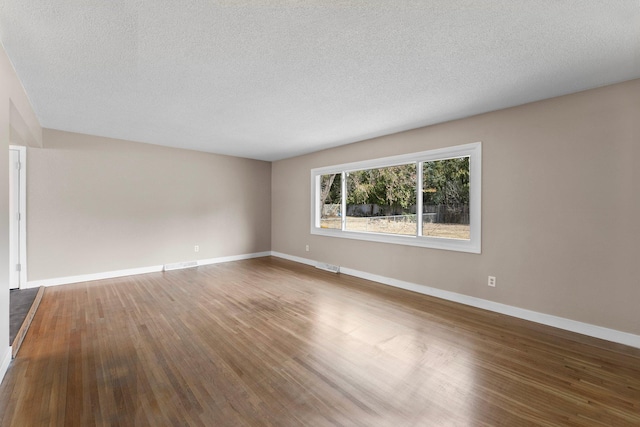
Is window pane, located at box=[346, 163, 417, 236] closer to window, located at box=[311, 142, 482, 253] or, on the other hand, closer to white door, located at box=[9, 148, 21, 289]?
window, located at box=[311, 142, 482, 253]

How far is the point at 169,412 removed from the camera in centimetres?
167

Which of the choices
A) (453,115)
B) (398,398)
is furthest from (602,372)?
(453,115)

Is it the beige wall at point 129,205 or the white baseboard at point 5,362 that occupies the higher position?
the beige wall at point 129,205

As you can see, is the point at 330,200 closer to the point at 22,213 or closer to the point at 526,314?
the point at 526,314

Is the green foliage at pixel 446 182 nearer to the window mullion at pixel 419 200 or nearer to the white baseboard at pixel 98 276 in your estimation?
the window mullion at pixel 419 200

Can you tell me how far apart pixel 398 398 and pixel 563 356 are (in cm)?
165

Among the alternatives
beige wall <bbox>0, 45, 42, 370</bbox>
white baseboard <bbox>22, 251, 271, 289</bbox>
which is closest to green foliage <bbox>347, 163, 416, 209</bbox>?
white baseboard <bbox>22, 251, 271, 289</bbox>

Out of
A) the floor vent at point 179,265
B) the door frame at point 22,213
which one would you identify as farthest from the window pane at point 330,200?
the door frame at point 22,213

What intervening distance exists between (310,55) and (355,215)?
3.46 metres

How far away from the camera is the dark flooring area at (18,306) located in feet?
8.46

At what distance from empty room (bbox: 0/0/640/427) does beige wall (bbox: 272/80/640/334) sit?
0.07 ft

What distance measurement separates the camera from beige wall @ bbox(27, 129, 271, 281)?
4.14m

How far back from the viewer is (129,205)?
4.88 m

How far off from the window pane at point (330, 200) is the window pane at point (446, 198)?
187cm
